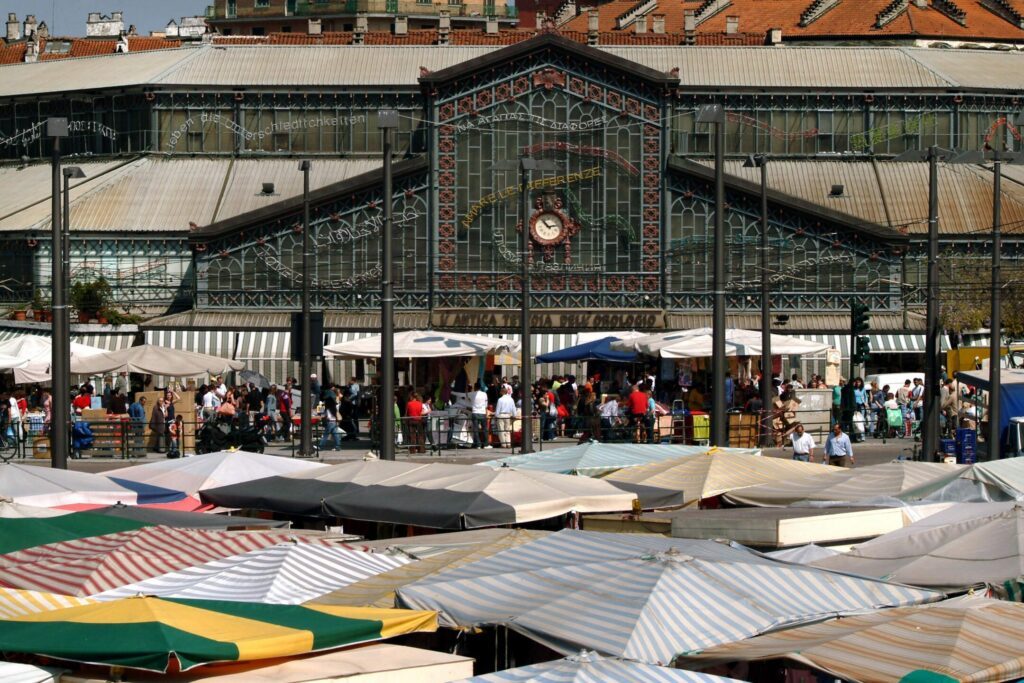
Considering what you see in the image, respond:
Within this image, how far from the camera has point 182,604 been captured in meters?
15.1

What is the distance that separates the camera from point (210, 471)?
86.1ft

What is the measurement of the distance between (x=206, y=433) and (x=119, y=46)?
2209 inches

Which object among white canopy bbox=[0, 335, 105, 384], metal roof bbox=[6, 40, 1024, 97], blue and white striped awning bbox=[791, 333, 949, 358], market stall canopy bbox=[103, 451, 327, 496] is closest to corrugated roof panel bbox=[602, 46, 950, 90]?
metal roof bbox=[6, 40, 1024, 97]

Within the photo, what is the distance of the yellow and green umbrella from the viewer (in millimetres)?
13531

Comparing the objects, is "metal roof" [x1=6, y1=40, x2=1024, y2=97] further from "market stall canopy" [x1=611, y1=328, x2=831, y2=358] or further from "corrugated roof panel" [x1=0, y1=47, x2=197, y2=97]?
"market stall canopy" [x1=611, y1=328, x2=831, y2=358]

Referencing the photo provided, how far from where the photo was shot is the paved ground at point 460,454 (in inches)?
1574

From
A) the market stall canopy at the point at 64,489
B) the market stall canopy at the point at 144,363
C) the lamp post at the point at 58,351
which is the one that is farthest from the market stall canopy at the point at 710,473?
the market stall canopy at the point at 144,363

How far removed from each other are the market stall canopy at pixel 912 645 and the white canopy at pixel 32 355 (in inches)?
1380

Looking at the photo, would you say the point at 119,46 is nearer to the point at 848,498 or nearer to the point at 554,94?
the point at 554,94

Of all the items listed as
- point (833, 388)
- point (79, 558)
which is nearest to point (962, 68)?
point (833, 388)

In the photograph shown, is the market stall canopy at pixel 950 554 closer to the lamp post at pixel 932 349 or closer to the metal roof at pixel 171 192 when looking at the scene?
the lamp post at pixel 932 349

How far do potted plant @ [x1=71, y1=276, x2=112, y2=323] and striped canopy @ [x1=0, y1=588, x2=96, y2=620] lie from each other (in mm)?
44468

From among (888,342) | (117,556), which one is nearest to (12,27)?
(888,342)

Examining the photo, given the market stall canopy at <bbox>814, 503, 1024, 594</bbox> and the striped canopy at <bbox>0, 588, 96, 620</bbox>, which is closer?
the striped canopy at <bbox>0, 588, 96, 620</bbox>
